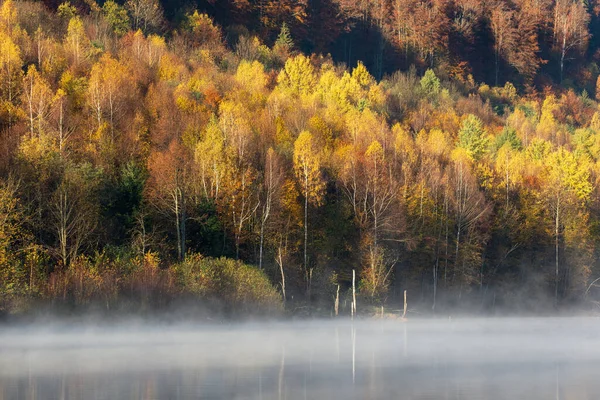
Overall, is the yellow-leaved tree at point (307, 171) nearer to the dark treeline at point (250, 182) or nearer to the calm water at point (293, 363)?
the dark treeline at point (250, 182)

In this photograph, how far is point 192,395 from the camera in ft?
84.1

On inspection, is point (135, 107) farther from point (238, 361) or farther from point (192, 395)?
point (192, 395)

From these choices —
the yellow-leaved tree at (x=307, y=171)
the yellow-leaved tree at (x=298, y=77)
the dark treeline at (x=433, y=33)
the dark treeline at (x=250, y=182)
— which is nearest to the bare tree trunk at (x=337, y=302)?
the dark treeline at (x=250, y=182)

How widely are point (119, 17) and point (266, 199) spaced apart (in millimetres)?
44424

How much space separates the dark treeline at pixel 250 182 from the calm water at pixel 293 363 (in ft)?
17.9

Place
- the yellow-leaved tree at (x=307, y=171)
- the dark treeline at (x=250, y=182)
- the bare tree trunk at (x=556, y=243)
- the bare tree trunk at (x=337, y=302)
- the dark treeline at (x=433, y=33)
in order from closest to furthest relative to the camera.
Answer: the dark treeline at (x=250, y=182)
the bare tree trunk at (x=337, y=302)
the yellow-leaved tree at (x=307, y=171)
the bare tree trunk at (x=556, y=243)
the dark treeline at (x=433, y=33)

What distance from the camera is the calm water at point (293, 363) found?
26.7 m

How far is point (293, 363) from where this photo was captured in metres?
33.4

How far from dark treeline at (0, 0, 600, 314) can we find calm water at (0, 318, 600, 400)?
546cm

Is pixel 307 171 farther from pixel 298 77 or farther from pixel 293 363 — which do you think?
pixel 298 77

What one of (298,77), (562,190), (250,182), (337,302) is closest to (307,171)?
(250,182)

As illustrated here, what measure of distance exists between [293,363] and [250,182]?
25.9 meters

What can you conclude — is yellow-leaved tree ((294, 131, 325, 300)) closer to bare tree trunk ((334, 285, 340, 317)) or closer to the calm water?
bare tree trunk ((334, 285, 340, 317))

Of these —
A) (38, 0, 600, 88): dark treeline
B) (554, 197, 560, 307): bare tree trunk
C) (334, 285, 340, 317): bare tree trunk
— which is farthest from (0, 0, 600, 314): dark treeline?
(38, 0, 600, 88): dark treeline
